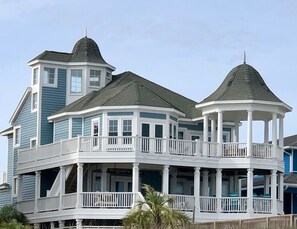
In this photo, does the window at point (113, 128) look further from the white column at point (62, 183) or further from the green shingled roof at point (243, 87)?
the green shingled roof at point (243, 87)

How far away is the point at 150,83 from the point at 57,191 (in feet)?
32.0

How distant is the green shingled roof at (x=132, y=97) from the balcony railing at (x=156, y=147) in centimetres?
210

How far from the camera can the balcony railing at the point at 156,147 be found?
2167 inches

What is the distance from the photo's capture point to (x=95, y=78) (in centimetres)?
6253

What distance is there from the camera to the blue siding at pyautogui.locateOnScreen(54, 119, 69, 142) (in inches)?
2379

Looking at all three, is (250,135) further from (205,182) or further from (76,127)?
(76,127)

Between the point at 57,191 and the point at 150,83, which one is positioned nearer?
the point at 57,191

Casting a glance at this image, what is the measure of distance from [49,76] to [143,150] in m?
10.0

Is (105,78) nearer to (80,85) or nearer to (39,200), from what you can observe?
(80,85)

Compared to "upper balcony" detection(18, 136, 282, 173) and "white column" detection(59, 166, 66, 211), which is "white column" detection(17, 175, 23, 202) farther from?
"white column" detection(59, 166, 66, 211)

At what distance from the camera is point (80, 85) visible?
62.7 meters

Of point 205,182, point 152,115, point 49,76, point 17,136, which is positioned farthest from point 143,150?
point 17,136

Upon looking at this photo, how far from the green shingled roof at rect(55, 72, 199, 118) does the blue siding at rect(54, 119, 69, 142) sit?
0.68 meters

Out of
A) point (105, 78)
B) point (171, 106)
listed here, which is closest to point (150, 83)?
point (105, 78)
